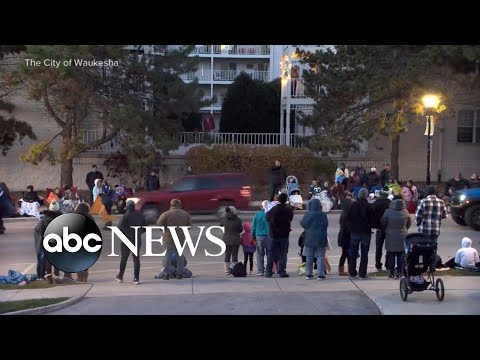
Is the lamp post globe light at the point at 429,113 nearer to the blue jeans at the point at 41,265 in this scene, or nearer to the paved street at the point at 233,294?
the paved street at the point at 233,294

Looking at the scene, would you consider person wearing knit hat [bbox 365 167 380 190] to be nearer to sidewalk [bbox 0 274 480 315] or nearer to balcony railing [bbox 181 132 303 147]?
balcony railing [bbox 181 132 303 147]

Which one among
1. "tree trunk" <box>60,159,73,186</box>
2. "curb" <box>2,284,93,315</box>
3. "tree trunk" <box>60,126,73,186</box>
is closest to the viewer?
"curb" <box>2,284,93,315</box>

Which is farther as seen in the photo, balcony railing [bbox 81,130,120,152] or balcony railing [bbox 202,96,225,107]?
balcony railing [bbox 81,130,120,152]

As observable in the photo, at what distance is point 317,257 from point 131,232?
11.0ft

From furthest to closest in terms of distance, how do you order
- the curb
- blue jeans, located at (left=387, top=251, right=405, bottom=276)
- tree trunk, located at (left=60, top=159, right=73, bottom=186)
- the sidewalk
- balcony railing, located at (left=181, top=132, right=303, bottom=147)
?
tree trunk, located at (left=60, top=159, right=73, bottom=186) < balcony railing, located at (left=181, top=132, right=303, bottom=147) < blue jeans, located at (left=387, top=251, right=405, bottom=276) < the sidewalk < the curb

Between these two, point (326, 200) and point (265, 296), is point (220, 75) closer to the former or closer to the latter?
point (326, 200)

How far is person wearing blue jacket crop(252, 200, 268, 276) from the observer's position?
475 inches

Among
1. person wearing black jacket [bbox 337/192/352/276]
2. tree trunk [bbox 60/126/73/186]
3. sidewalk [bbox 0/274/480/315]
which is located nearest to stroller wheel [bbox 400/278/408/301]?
sidewalk [bbox 0/274/480/315]

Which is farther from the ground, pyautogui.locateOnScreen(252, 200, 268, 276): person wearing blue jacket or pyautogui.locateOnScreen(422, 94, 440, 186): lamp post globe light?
pyautogui.locateOnScreen(422, 94, 440, 186): lamp post globe light

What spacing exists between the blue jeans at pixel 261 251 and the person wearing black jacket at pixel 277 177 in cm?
193

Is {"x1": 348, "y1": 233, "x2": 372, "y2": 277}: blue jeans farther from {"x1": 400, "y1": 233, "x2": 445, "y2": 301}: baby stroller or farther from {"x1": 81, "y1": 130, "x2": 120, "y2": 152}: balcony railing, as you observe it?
{"x1": 81, "y1": 130, "x2": 120, "y2": 152}: balcony railing

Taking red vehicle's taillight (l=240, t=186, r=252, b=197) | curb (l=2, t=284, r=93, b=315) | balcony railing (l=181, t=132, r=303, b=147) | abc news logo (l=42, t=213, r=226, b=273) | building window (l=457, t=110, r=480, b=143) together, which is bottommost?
curb (l=2, t=284, r=93, b=315)

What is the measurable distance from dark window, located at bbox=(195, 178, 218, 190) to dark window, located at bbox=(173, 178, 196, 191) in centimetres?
10
